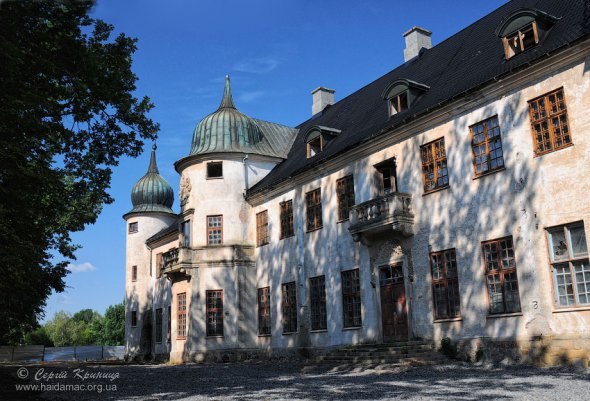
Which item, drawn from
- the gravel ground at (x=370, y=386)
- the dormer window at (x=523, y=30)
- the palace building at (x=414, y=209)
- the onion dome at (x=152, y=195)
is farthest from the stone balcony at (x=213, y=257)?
the dormer window at (x=523, y=30)

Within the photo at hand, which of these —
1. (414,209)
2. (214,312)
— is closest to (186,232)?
(214,312)

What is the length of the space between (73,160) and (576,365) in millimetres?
13851

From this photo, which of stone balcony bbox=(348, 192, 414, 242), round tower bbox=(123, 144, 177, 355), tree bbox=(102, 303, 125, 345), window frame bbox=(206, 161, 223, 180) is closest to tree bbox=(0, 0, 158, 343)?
stone balcony bbox=(348, 192, 414, 242)

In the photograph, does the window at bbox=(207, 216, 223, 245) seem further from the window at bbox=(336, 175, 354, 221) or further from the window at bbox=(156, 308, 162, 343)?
the window at bbox=(156, 308, 162, 343)

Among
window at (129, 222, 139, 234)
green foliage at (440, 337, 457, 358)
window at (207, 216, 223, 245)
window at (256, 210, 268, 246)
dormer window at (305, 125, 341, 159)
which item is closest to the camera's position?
green foliage at (440, 337, 457, 358)

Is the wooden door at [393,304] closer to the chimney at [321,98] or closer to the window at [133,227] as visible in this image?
the chimney at [321,98]

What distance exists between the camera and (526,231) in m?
16.2

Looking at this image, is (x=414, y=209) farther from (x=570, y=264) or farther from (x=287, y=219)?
(x=287, y=219)

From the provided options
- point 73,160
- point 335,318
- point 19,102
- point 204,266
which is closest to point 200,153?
point 204,266

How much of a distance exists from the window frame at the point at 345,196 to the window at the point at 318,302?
114 inches

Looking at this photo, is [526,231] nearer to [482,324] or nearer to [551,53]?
[482,324]

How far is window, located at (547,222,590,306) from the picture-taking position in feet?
48.8

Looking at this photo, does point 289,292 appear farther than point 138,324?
No

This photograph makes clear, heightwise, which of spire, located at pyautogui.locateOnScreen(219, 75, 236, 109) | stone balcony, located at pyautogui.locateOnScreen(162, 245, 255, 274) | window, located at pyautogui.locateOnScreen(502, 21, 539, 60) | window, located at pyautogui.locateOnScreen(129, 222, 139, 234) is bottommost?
stone balcony, located at pyautogui.locateOnScreen(162, 245, 255, 274)
